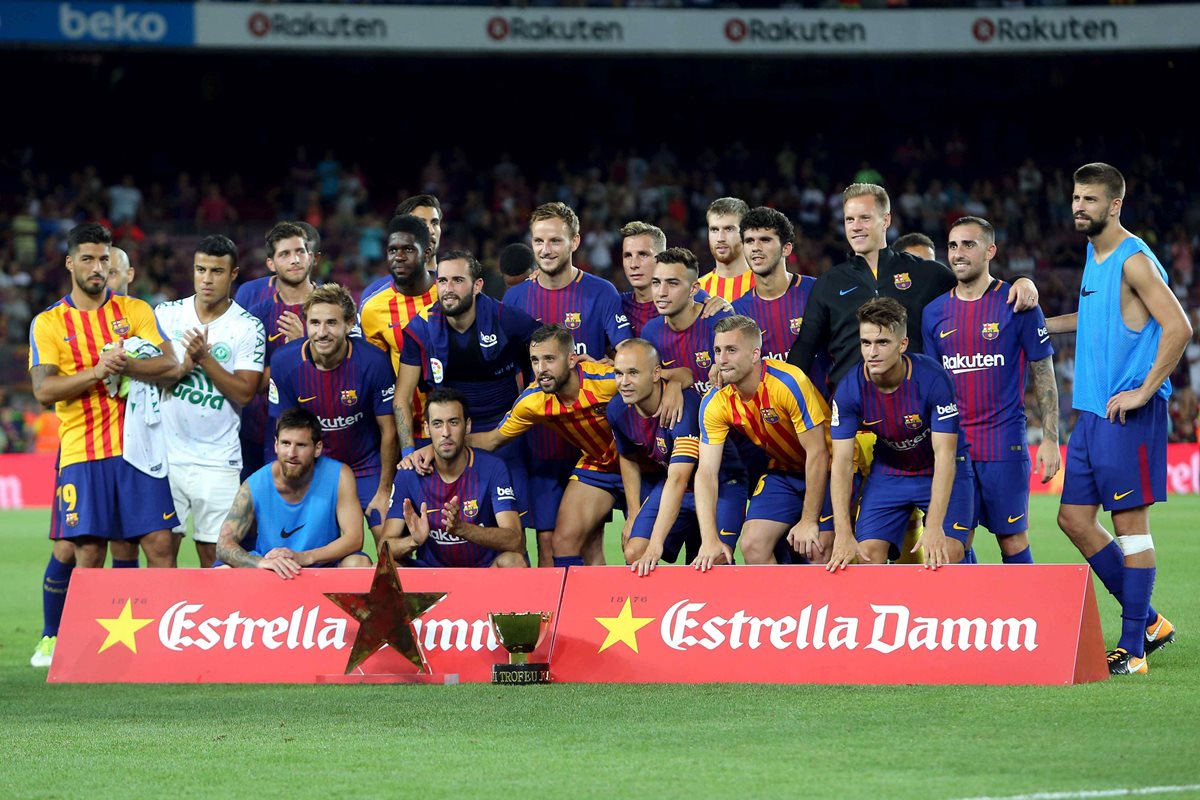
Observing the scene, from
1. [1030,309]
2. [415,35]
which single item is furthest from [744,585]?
[415,35]

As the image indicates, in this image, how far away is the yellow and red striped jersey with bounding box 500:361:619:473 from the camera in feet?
29.2

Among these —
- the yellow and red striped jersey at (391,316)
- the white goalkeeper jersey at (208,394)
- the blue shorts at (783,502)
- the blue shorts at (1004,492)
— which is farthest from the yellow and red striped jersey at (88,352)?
the blue shorts at (1004,492)

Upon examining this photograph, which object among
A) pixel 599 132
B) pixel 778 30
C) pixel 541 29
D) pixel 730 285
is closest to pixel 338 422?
pixel 730 285

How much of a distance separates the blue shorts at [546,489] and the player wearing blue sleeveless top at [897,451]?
1974 mm

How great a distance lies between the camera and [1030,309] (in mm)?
8469

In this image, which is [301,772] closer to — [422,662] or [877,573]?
[422,662]

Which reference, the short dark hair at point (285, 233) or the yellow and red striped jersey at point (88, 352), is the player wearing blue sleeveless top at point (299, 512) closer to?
the yellow and red striped jersey at point (88, 352)

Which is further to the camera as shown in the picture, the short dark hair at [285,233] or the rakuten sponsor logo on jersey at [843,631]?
the short dark hair at [285,233]

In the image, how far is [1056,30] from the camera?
90.9ft

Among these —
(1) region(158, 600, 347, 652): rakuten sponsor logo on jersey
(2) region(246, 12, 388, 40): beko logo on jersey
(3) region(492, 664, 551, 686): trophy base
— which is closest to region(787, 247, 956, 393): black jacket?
(3) region(492, 664, 551, 686): trophy base

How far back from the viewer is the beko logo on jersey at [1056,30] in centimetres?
2767

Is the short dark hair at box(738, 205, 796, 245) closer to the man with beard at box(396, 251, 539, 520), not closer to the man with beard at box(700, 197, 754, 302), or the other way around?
the man with beard at box(700, 197, 754, 302)

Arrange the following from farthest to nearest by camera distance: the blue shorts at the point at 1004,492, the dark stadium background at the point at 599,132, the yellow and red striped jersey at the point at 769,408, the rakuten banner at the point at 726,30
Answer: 1. the dark stadium background at the point at 599,132
2. the rakuten banner at the point at 726,30
3. the blue shorts at the point at 1004,492
4. the yellow and red striped jersey at the point at 769,408

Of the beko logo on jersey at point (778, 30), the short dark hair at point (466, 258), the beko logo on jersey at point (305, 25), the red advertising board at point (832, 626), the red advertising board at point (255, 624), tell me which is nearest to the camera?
the red advertising board at point (832, 626)
